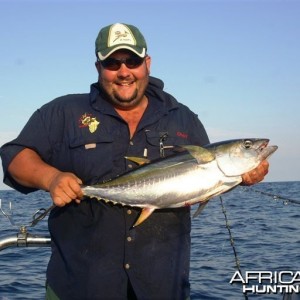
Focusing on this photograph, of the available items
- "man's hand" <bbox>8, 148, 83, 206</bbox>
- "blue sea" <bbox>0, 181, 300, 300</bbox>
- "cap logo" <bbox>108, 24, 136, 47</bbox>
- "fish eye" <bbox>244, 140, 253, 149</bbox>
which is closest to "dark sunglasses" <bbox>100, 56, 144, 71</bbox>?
"cap logo" <bbox>108, 24, 136, 47</bbox>

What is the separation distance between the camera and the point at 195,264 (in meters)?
12.4

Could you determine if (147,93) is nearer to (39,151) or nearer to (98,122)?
(98,122)

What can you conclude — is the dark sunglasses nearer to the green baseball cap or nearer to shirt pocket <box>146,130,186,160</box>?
the green baseball cap

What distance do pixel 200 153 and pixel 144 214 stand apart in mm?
762

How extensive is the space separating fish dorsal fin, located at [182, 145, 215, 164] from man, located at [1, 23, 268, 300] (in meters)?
0.24

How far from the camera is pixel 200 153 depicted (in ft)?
14.2

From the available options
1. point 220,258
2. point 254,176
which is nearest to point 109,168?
point 254,176

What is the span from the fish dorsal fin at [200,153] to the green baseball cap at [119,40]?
0.97m

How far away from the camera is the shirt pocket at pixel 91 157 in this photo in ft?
14.1

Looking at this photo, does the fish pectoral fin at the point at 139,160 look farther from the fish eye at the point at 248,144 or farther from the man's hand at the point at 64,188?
the fish eye at the point at 248,144

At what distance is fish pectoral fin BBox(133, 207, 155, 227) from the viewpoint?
160 inches

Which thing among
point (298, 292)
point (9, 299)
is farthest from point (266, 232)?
point (298, 292)

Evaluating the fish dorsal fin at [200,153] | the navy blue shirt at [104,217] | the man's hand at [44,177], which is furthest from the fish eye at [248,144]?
the man's hand at [44,177]

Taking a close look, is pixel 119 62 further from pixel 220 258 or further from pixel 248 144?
pixel 220 258
